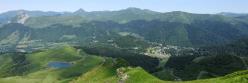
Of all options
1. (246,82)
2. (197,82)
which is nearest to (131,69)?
(197,82)

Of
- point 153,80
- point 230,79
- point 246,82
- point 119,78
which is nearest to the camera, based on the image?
point 246,82

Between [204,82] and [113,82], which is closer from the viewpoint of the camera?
[204,82]

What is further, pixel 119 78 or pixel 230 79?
pixel 119 78

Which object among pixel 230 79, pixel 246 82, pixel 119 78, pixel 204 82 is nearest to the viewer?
pixel 246 82

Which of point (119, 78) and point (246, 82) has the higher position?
point (246, 82)

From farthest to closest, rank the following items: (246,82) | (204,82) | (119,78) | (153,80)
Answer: (119,78) → (153,80) → (204,82) → (246,82)

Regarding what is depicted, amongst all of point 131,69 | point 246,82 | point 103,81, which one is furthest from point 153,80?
point 246,82

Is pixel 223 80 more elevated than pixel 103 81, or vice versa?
pixel 223 80

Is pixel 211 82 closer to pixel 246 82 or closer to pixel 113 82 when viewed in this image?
pixel 246 82

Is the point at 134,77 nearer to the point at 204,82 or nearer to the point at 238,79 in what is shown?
the point at 204,82
